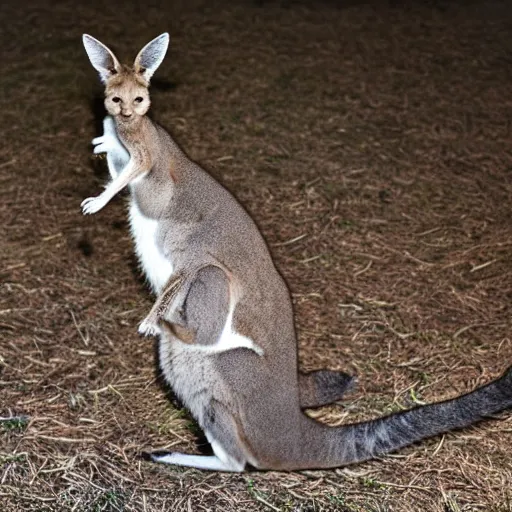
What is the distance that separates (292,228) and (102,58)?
8.66 feet

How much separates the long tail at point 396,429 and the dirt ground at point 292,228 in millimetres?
156

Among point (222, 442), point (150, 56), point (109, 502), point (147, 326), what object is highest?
point (150, 56)

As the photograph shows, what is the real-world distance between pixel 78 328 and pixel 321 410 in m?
1.60

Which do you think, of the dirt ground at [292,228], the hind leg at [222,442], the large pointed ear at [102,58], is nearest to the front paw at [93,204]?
the large pointed ear at [102,58]

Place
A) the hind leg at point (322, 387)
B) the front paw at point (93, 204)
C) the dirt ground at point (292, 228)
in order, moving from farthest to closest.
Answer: the hind leg at point (322, 387) → the dirt ground at point (292, 228) → the front paw at point (93, 204)

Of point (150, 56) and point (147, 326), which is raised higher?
point (150, 56)

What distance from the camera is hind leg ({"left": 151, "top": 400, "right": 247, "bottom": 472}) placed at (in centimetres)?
448

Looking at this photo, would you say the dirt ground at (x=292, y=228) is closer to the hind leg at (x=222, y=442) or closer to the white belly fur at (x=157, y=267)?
the hind leg at (x=222, y=442)

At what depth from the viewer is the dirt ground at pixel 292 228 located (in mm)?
4645

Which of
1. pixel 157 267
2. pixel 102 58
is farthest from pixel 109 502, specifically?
pixel 102 58

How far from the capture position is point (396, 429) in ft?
14.7

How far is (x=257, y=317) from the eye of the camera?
4.54m

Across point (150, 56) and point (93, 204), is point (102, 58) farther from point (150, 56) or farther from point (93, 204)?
point (93, 204)

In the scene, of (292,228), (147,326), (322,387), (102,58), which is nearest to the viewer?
(102,58)
